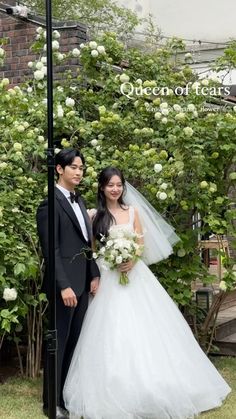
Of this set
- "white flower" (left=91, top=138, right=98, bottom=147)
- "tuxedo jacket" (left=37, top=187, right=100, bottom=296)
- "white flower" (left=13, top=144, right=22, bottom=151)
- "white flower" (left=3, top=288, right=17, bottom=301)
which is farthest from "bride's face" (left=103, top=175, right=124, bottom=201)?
"white flower" (left=91, top=138, right=98, bottom=147)

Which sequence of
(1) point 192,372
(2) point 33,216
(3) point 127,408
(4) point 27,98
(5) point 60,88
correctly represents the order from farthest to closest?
1. (5) point 60,88
2. (4) point 27,98
3. (2) point 33,216
4. (1) point 192,372
5. (3) point 127,408

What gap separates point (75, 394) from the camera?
421 cm

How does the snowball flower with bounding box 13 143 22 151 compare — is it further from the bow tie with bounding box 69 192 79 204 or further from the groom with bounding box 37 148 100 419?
the bow tie with bounding box 69 192 79 204

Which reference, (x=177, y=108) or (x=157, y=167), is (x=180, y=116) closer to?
(x=177, y=108)

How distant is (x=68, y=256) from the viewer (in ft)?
13.7

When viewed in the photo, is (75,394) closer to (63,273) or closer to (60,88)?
(63,273)

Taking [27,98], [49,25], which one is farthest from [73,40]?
[49,25]

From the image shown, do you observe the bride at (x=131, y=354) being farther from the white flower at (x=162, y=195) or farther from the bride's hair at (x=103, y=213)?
the white flower at (x=162, y=195)

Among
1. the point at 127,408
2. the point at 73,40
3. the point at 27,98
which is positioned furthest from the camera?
the point at 73,40

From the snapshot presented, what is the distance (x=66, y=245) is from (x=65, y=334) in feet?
2.11

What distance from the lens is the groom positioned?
13.4ft

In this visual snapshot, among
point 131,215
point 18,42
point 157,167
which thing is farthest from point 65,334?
point 18,42

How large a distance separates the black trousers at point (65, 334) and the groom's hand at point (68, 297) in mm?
122

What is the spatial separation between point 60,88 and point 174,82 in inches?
46.4
